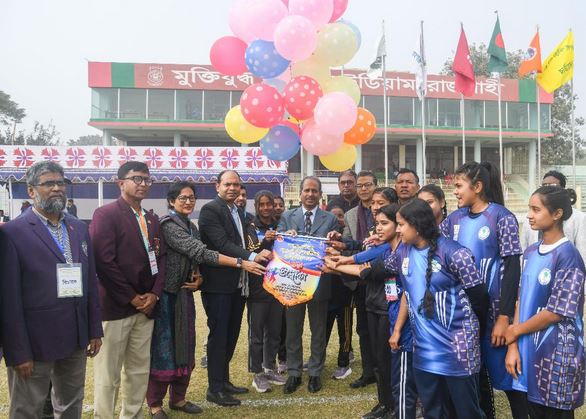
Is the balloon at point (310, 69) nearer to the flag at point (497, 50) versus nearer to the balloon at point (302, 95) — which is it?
the balloon at point (302, 95)

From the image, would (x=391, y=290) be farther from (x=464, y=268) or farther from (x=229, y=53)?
(x=229, y=53)

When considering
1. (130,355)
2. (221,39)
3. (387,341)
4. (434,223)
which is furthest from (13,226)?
(221,39)

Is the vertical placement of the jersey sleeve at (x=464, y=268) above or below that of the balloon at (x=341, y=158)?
below

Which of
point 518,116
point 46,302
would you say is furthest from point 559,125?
point 46,302

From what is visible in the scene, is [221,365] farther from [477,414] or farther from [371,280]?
[477,414]

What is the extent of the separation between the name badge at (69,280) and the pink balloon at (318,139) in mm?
4304

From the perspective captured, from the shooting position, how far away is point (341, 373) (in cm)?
474

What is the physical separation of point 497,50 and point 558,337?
16637mm

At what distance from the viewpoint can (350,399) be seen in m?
4.18

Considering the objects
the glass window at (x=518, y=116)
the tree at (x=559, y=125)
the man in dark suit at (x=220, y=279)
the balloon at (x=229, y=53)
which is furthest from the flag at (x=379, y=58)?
the tree at (x=559, y=125)

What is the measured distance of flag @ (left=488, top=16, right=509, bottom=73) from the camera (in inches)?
650

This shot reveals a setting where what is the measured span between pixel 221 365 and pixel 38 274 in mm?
1950

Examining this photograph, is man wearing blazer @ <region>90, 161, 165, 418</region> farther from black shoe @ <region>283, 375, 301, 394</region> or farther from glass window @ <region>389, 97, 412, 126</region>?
glass window @ <region>389, 97, 412, 126</region>

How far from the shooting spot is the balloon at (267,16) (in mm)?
6305
